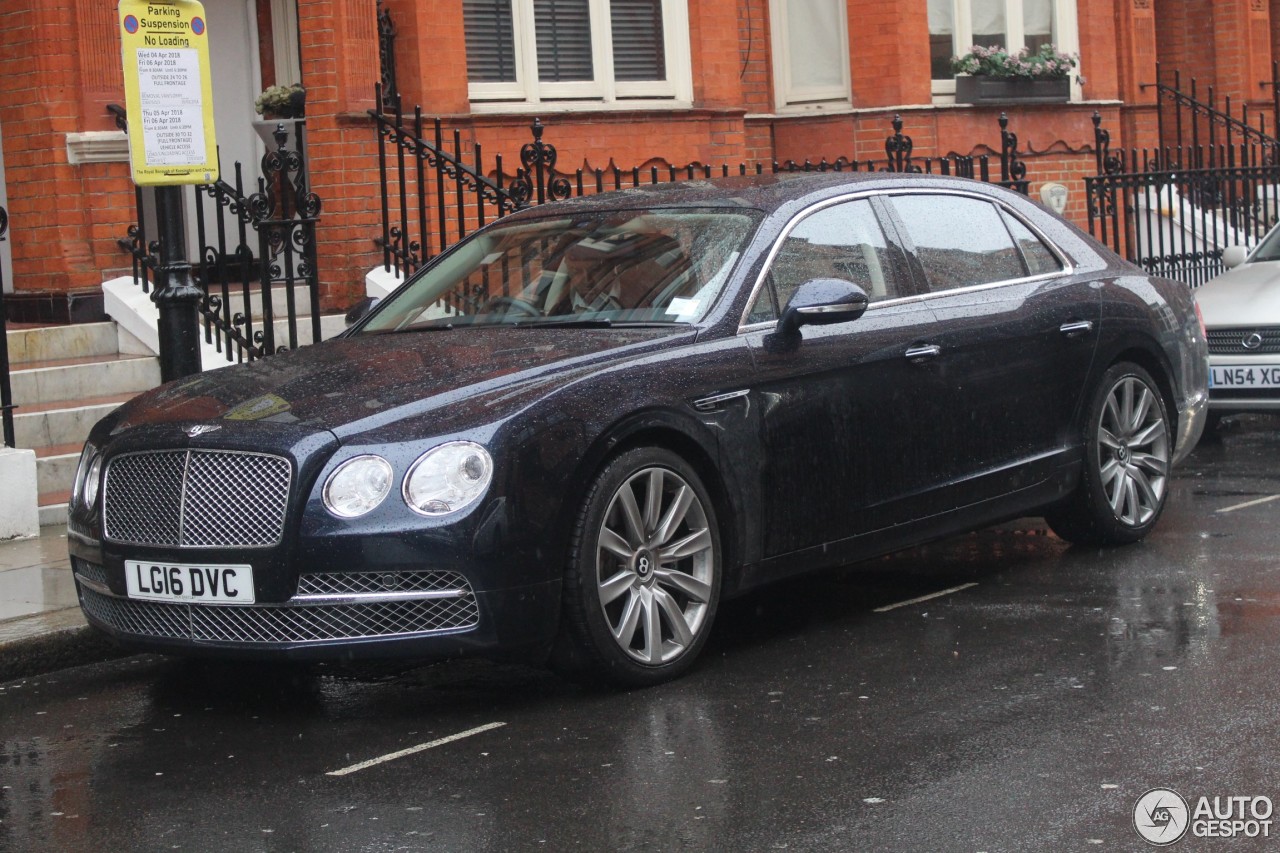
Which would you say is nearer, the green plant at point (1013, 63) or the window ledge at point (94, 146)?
the window ledge at point (94, 146)

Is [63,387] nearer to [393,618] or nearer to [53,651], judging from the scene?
[53,651]

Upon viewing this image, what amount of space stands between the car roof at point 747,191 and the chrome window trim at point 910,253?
0.11 feet

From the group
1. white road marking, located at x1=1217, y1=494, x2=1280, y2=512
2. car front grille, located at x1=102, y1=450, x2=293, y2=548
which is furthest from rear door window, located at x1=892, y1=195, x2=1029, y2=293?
car front grille, located at x1=102, y1=450, x2=293, y2=548

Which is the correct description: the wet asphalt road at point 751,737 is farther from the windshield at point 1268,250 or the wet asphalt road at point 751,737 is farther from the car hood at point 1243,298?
the windshield at point 1268,250

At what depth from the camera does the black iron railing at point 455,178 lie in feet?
40.1

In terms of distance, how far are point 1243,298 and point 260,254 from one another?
606cm

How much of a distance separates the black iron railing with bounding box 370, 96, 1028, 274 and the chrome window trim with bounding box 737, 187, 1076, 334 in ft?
13.2

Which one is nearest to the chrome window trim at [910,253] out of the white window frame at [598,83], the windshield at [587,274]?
the windshield at [587,274]

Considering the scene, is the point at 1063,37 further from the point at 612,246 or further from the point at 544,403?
the point at 544,403

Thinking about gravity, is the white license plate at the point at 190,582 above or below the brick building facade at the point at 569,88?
below

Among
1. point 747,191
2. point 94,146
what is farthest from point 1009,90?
point 747,191

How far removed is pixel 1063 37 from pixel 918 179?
1244 cm

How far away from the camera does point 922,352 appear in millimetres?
7102

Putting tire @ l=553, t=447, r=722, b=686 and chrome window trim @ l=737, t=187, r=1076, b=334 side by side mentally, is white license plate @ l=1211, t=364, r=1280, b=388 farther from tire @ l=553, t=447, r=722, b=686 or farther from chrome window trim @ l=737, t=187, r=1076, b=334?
tire @ l=553, t=447, r=722, b=686
